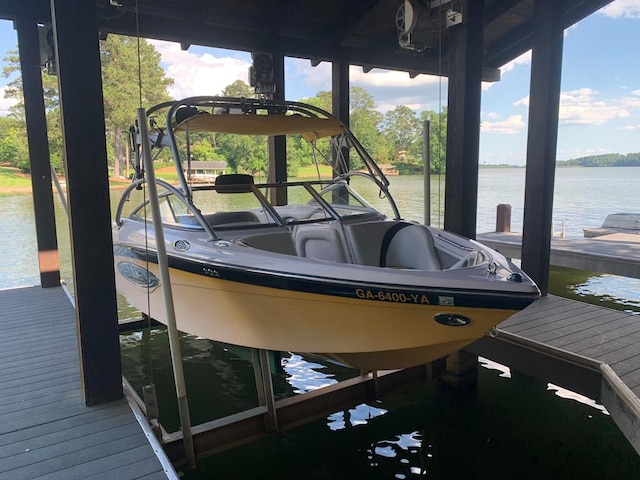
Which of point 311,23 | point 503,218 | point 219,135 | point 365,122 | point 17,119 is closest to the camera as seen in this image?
point 311,23

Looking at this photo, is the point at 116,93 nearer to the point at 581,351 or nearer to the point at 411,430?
the point at 411,430

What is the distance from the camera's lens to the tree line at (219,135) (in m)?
5.58

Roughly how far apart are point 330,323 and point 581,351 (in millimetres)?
1794

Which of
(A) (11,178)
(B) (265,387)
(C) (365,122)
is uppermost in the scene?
(C) (365,122)

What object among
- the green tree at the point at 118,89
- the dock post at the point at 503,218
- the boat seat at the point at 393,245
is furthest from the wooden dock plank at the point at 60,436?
the dock post at the point at 503,218

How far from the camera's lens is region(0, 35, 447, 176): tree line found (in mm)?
5578

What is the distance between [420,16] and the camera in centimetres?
419

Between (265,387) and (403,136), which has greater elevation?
(403,136)

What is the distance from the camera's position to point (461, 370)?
4.19 m

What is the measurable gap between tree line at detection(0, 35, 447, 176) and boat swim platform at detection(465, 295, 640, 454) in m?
1.45

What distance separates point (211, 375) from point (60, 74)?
127 inches

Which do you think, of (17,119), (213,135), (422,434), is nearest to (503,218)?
(213,135)

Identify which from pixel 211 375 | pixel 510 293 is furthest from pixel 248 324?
pixel 211 375

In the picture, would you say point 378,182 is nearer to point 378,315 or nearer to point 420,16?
point 420,16
